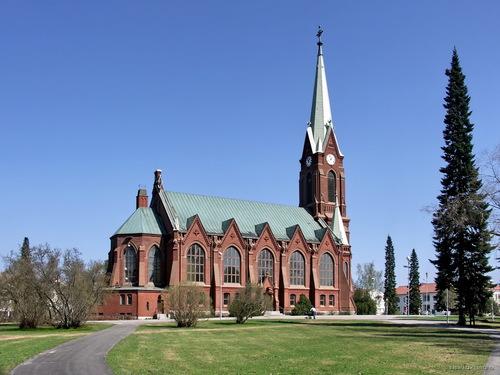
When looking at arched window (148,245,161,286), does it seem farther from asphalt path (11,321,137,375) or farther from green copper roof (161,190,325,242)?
asphalt path (11,321,137,375)

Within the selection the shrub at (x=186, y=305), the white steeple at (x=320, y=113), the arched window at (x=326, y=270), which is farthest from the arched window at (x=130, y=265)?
the white steeple at (x=320, y=113)

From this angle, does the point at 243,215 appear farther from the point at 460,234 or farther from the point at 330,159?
the point at 460,234

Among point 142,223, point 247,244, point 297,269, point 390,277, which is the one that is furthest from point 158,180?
point 390,277

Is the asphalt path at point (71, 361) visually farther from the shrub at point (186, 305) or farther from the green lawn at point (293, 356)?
the shrub at point (186, 305)

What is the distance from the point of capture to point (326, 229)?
294 ft

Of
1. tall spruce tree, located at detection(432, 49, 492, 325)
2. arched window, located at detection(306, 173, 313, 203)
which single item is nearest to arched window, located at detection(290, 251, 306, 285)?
arched window, located at detection(306, 173, 313, 203)

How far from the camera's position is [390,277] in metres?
130

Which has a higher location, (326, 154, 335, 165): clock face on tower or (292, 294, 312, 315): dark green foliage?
(326, 154, 335, 165): clock face on tower

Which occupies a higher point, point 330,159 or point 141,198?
point 330,159

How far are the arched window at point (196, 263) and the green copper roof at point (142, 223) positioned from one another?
488cm

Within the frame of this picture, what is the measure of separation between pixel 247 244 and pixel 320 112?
96.4ft

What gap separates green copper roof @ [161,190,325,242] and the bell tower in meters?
2.92

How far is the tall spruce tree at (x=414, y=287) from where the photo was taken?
129 metres

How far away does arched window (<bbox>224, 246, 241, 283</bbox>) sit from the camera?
78938mm
